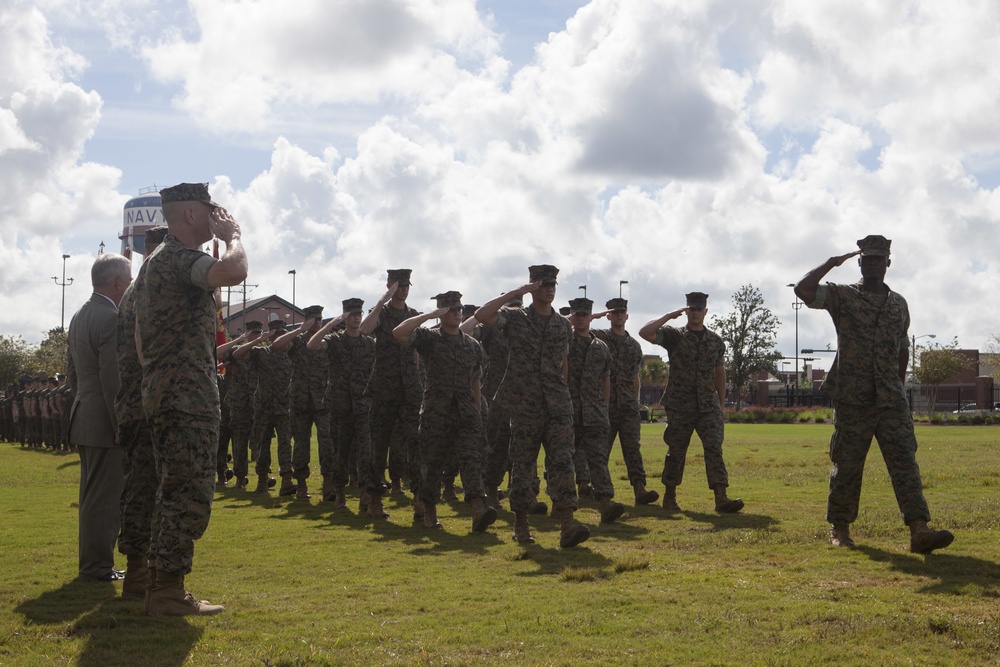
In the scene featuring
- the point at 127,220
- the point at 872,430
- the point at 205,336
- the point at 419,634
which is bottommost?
the point at 419,634

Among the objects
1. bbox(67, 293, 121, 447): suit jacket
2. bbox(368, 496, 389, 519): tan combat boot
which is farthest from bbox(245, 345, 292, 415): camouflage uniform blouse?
bbox(67, 293, 121, 447): suit jacket

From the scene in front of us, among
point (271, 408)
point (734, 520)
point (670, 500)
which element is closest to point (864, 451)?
point (734, 520)

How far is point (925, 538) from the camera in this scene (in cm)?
820

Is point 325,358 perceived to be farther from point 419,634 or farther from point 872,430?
point 419,634

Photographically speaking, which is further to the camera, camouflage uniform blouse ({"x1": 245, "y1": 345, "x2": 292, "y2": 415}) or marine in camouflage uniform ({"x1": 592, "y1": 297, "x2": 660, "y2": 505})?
camouflage uniform blouse ({"x1": 245, "y1": 345, "x2": 292, "y2": 415})

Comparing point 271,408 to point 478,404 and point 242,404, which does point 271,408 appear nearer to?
point 242,404

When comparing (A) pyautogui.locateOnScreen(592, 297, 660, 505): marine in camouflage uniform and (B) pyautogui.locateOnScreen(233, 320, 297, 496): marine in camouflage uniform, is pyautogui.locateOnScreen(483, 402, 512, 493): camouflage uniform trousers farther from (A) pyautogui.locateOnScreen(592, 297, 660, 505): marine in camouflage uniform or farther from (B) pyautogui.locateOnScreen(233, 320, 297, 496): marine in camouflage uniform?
(B) pyautogui.locateOnScreen(233, 320, 297, 496): marine in camouflage uniform

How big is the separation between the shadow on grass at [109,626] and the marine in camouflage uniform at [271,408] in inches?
317

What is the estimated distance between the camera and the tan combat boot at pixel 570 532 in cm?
910

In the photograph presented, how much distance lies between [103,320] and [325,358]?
7.49 metres

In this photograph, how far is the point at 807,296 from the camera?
8.71 m

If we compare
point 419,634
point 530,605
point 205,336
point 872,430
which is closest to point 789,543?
point 872,430

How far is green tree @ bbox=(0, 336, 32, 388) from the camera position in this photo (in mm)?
85062

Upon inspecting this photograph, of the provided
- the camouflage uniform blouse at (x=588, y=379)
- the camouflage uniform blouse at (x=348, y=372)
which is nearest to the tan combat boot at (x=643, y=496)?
the camouflage uniform blouse at (x=588, y=379)
